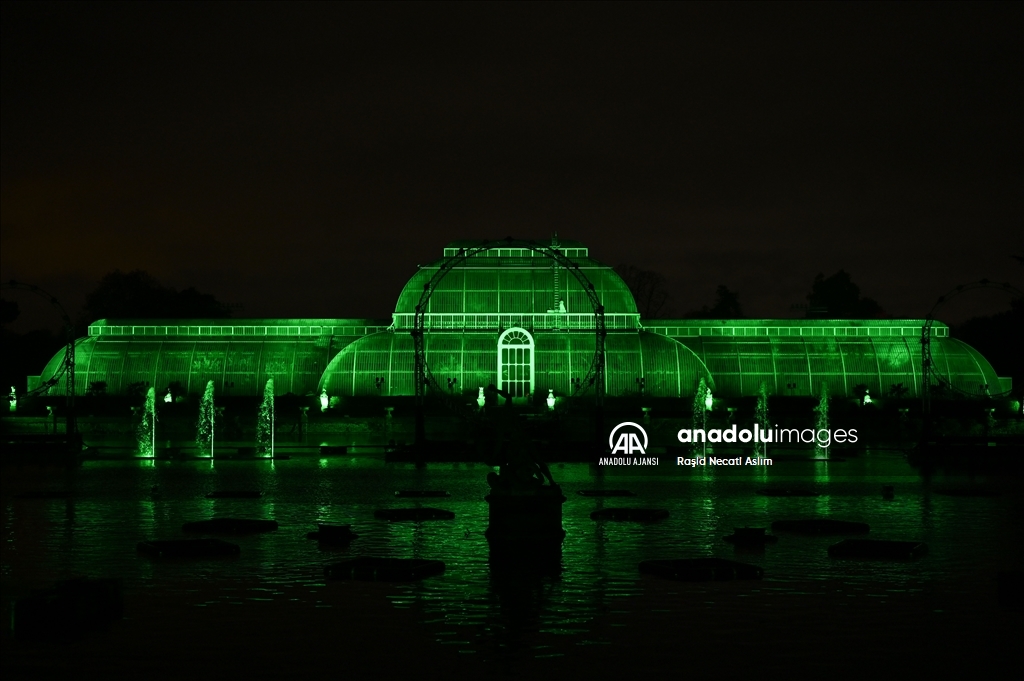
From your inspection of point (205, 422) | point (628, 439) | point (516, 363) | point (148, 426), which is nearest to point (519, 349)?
point (516, 363)

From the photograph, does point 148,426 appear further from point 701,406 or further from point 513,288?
point 701,406

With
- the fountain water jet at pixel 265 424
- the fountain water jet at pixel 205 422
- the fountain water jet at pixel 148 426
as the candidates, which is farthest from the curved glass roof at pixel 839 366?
the fountain water jet at pixel 148 426

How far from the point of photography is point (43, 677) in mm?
18375

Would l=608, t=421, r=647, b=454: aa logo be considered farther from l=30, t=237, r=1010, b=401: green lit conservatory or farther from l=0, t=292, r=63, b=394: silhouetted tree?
l=0, t=292, r=63, b=394: silhouetted tree

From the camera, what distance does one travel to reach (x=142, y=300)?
151250 millimetres

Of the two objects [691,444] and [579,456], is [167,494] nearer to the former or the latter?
[579,456]

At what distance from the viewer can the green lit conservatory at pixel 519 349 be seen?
357ft

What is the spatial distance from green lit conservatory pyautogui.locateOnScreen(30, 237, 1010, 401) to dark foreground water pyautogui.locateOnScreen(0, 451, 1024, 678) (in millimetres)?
63941

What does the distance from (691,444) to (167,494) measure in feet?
147

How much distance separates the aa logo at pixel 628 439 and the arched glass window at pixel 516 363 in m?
26.1

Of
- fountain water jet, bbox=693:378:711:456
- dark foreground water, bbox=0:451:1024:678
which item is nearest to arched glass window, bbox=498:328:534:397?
fountain water jet, bbox=693:378:711:456

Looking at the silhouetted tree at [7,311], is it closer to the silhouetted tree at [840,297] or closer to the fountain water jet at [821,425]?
the fountain water jet at [821,425]

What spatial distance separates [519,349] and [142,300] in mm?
60179

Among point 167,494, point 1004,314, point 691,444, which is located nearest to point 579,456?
point 691,444
